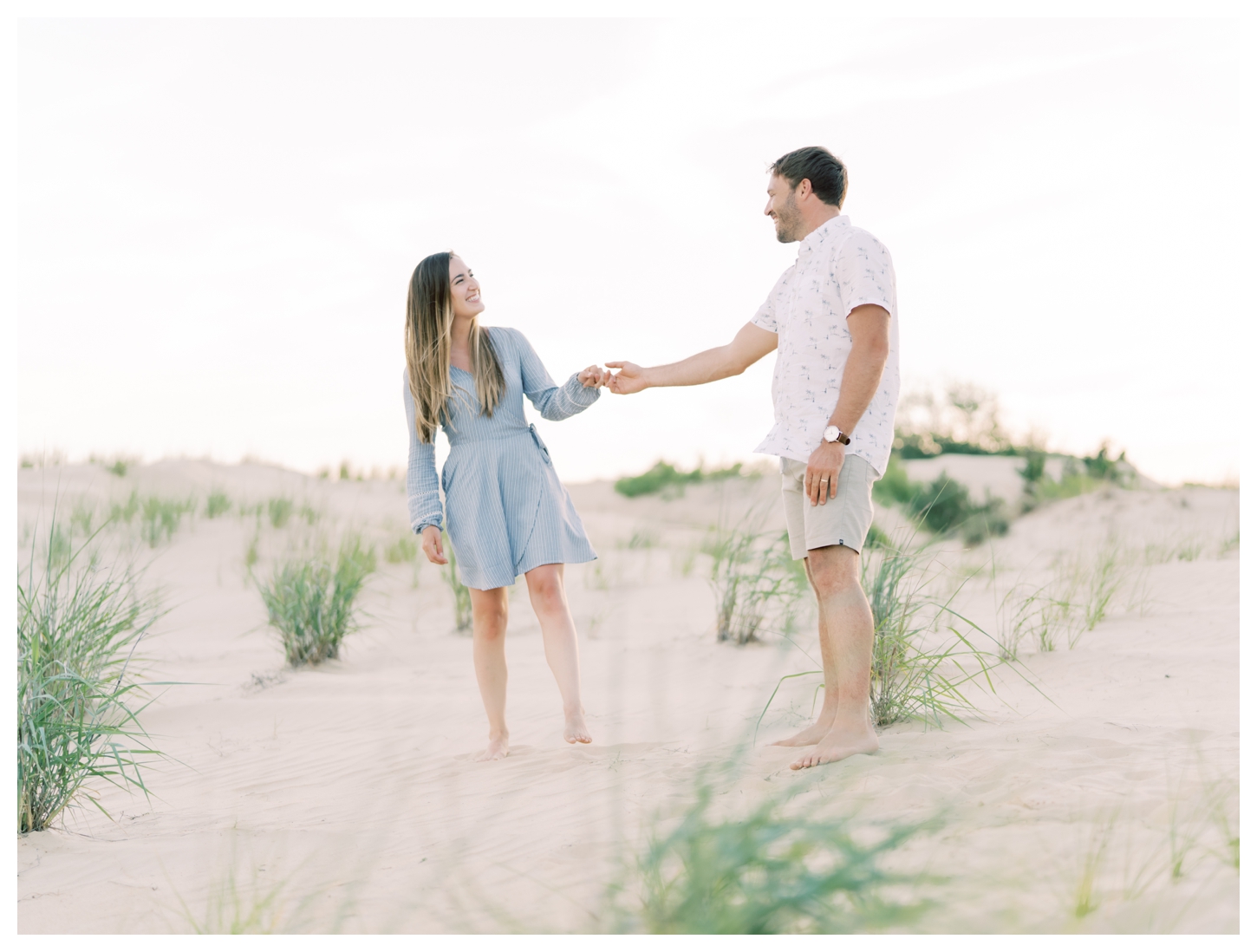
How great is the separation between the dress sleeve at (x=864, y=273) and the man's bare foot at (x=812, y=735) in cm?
134

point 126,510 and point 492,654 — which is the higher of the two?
point 126,510

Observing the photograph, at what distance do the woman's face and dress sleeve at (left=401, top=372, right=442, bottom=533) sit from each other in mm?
356

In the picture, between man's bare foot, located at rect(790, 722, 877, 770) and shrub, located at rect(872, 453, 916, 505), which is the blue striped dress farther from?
shrub, located at rect(872, 453, 916, 505)

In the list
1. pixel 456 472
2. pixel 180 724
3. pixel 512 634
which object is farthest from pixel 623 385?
pixel 512 634

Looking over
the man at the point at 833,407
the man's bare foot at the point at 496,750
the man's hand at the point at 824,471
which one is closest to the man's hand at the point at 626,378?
the man at the point at 833,407

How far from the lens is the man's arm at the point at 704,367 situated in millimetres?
3842

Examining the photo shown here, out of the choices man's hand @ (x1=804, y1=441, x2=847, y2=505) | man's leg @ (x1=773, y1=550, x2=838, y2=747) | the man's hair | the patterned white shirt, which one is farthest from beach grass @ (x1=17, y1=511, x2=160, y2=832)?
the man's hair

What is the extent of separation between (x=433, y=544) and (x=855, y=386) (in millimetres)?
1642

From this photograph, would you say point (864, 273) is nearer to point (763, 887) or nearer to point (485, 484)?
point (485, 484)

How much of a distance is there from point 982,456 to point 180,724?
13.7 m

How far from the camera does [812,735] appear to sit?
341 centimetres

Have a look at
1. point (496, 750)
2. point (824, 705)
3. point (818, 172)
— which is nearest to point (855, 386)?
point (818, 172)

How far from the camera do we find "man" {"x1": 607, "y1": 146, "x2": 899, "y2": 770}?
10.5 ft

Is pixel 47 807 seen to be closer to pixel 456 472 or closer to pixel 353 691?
pixel 456 472
